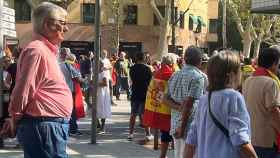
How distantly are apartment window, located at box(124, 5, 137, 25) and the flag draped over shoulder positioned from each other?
42.5m

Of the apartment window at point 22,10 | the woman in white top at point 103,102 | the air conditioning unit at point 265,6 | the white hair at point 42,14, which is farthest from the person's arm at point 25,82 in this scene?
the apartment window at point 22,10

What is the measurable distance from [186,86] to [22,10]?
4427 centimetres

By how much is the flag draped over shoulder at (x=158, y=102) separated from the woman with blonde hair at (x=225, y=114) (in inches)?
212

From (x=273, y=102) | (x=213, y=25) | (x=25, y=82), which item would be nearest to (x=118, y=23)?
(x=213, y=25)

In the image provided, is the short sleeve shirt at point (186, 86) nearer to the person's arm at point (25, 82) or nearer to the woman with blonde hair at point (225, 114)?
the person's arm at point (25, 82)

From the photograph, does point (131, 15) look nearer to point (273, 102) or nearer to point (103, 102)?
point (103, 102)

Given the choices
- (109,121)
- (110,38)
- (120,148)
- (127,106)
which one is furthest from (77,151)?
(110,38)

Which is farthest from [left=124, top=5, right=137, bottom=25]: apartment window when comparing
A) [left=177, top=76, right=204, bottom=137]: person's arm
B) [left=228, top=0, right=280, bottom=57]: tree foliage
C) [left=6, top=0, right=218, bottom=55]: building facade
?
[left=177, top=76, right=204, bottom=137]: person's arm

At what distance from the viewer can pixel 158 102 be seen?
429 inches

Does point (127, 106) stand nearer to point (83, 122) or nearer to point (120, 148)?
point (83, 122)

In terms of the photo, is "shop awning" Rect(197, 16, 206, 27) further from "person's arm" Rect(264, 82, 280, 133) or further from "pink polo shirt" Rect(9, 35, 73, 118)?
"pink polo shirt" Rect(9, 35, 73, 118)

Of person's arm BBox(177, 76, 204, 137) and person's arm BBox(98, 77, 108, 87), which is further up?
person's arm BBox(177, 76, 204, 137)

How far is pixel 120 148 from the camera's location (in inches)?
458

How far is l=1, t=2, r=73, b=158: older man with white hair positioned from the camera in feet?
17.3
